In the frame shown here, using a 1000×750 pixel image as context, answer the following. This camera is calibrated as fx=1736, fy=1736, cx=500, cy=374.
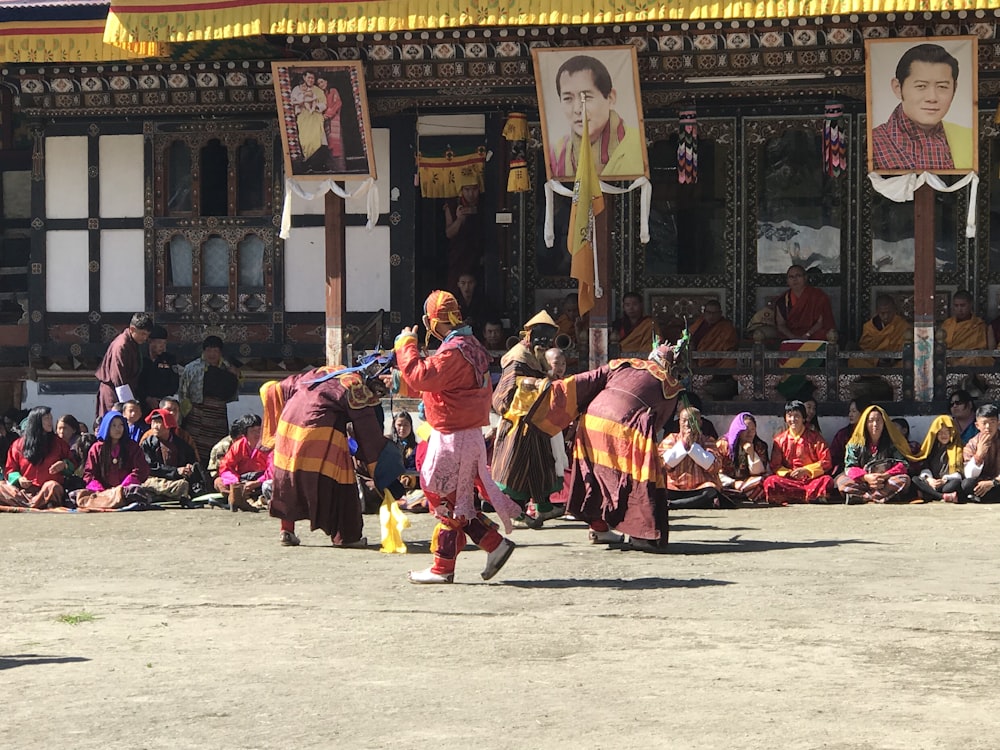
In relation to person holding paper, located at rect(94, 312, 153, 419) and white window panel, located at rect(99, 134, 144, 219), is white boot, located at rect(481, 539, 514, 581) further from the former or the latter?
white window panel, located at rect(99, 134, 144, 219)

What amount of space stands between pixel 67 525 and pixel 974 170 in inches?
293

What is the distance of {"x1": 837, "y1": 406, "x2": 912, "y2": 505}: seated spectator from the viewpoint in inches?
499

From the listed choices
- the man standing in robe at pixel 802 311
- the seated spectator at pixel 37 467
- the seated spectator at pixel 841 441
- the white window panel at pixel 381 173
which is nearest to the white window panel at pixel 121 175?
the white window panel at pixel 381 173

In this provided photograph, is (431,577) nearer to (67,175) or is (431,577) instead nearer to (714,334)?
(714,334)

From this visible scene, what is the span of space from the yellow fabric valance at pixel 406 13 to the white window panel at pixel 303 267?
8.59 feet

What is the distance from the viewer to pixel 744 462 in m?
13.1

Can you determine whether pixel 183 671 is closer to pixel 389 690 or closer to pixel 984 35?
pixel 389 690

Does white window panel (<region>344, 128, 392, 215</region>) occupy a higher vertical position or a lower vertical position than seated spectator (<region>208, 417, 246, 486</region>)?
higher

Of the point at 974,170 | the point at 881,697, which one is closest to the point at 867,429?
the point at 974,170

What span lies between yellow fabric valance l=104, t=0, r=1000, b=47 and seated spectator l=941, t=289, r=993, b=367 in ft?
9.50

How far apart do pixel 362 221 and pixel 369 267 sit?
1.41ft

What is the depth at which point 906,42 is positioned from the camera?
44.6 feet

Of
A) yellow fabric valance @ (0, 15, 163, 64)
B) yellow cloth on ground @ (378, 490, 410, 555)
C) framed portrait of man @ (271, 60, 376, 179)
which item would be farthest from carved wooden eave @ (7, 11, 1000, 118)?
yellow cloth on ground @ (378, 490, 410, 555)

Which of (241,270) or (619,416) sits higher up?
(241,270)
